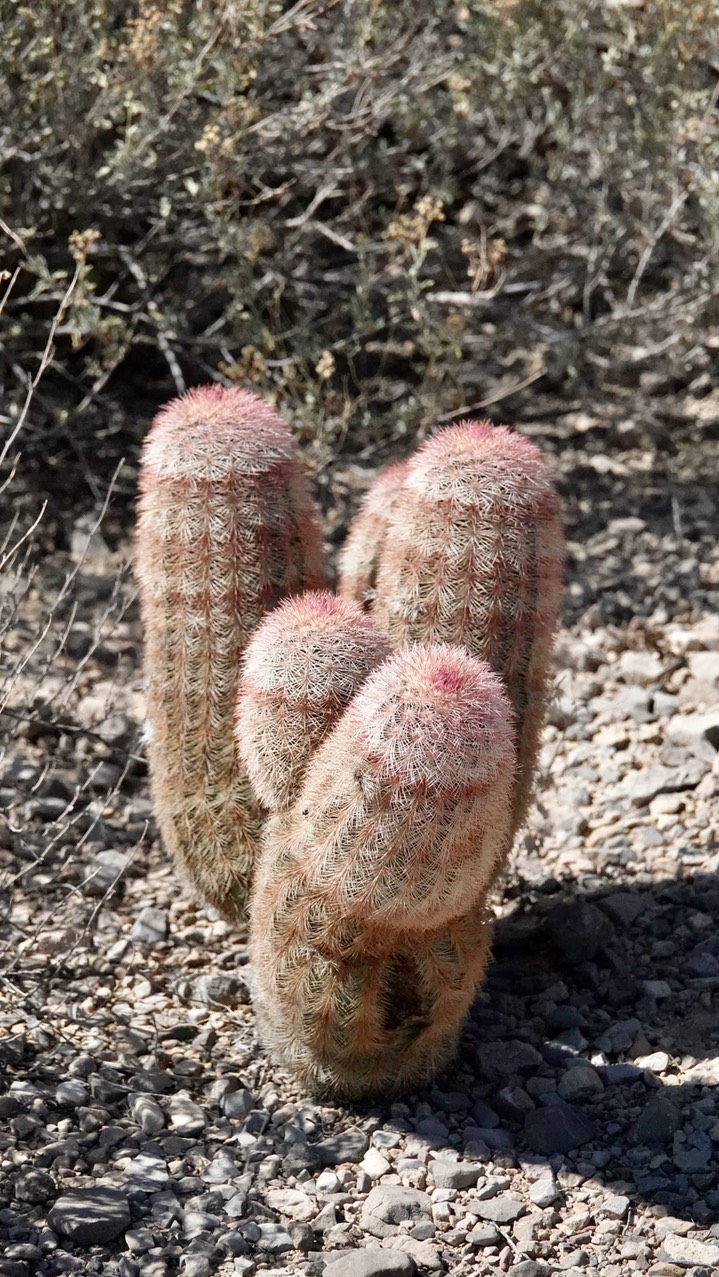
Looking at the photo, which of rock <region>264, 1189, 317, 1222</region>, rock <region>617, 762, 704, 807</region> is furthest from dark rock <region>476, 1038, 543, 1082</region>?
rock <region>617, 762, 704, 807</region>

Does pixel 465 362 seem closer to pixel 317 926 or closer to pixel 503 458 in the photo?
pixel 503 458

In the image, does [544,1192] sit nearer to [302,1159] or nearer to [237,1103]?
[302,1159]

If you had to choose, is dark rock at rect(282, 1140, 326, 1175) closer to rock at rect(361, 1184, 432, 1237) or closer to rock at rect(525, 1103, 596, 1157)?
rock at rect(361, 1184, 432, 1237)

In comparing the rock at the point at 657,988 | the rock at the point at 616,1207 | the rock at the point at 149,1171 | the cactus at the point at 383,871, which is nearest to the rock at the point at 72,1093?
the rock at the point at 149,1171

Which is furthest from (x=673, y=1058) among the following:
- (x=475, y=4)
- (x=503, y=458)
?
(x=475, y=4)

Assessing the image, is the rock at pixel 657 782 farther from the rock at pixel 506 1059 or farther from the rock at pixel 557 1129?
the rock at pixel 557 1129

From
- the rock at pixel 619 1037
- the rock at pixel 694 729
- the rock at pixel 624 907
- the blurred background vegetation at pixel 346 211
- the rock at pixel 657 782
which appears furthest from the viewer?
the blurred background vegetation at pixel 346 211
